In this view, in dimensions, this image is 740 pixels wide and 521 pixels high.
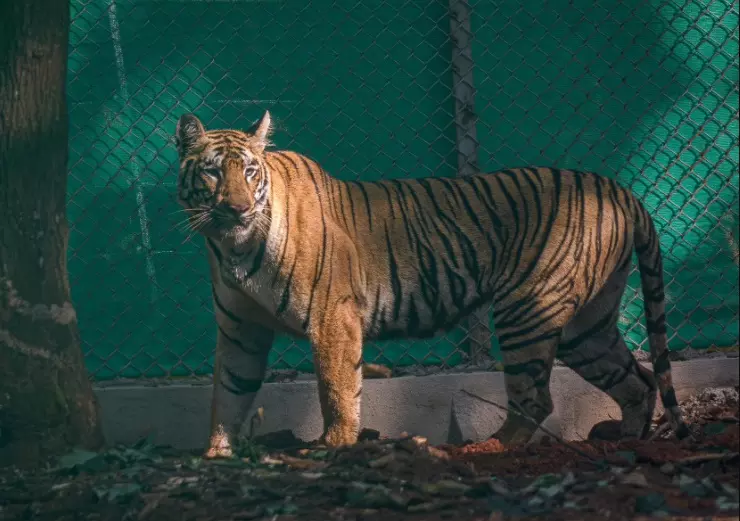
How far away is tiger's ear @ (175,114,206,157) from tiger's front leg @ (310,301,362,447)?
0.98 m

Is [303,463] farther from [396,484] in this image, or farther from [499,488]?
[499,488]

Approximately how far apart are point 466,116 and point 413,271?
1111mm

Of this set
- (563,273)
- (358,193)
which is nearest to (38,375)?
(358,193)

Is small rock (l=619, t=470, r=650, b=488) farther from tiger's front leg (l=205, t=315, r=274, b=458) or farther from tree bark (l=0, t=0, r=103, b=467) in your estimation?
tree bark (l=0, t=0, r=103, b=467)

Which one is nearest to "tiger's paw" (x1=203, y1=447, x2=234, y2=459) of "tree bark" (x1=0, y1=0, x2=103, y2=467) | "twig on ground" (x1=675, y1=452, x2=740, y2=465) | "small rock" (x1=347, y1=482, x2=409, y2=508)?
"tree bark" (x1=0, y1=0, x2=103, y2=467)

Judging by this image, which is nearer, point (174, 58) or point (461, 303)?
point (461, 303)

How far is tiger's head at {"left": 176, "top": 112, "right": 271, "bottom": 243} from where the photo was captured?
4.21 m

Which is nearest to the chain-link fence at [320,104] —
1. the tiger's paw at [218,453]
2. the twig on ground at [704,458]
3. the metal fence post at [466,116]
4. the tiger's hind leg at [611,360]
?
the metal fence post at [466,116]

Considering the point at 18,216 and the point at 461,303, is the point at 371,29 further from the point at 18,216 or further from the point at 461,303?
the point at 18,216

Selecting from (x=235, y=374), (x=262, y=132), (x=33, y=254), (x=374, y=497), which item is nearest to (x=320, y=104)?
(x=262, y=132)

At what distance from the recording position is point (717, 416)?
513 centimetres

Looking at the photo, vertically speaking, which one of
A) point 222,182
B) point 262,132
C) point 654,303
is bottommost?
point 654,303

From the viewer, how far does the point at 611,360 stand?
491 centimetres

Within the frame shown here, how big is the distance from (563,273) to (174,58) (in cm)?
242
